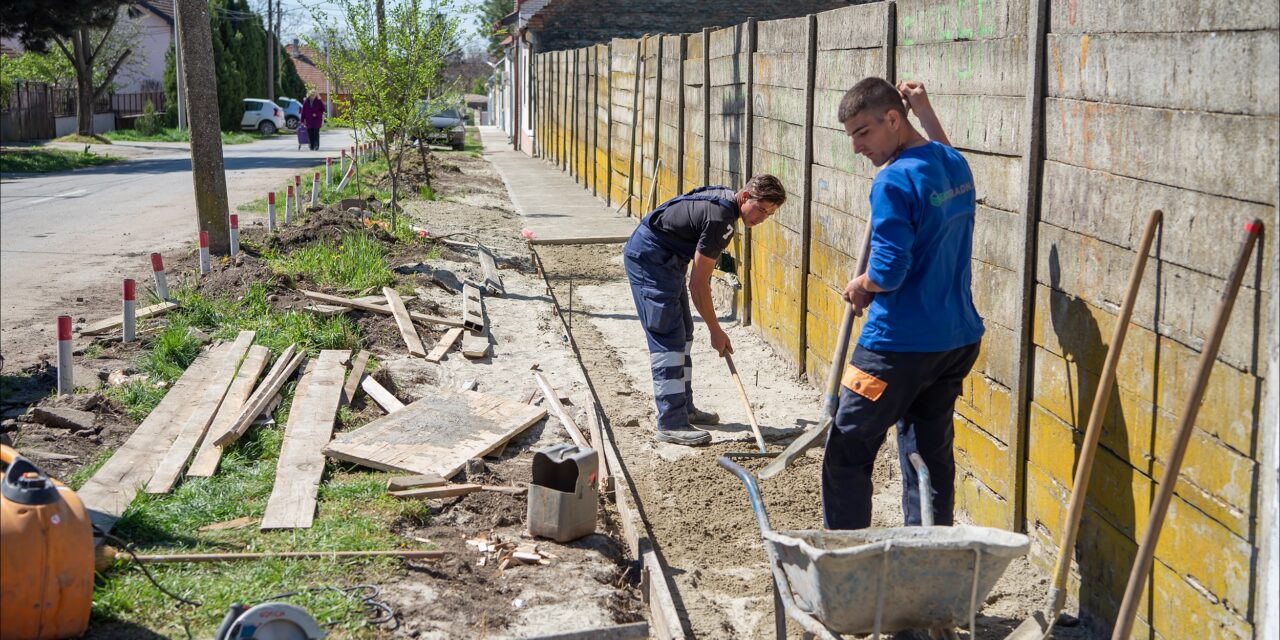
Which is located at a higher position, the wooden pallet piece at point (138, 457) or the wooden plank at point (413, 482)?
the wooden pallet piece at point (138, 457)

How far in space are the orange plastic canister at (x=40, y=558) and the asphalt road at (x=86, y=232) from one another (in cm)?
162

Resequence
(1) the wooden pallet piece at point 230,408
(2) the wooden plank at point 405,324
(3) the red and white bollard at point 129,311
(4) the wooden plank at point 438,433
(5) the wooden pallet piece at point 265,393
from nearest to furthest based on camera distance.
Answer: (1) the wooden pallet piece at point 230,408, (4) the wooden plank at point 438,433, (5) the wooden pallet piece at point 265,393, (3) the red and white bollard at point 129,311, (2) the wooden plank at point 405,324

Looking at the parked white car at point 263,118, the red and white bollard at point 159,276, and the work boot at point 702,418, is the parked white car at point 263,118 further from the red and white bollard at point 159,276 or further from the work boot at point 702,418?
the work boot at point 702,418

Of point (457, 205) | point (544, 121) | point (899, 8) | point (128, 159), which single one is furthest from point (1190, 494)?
point (128, 159)

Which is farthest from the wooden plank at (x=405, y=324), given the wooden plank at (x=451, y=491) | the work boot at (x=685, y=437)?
the wooden plank at (x=451, y=491)

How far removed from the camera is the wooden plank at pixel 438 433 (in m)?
6.09

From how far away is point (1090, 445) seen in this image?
3846 mm

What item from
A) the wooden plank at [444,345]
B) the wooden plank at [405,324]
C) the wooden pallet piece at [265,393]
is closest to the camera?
the wooden pallet piece at [265,393]

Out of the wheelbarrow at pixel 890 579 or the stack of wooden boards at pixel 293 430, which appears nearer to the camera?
the wheelbarrow at pixel 890 579

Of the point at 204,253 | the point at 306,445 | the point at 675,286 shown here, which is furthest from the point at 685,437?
the point at 204,253

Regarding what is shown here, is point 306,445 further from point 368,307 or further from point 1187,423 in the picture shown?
point 1187,423

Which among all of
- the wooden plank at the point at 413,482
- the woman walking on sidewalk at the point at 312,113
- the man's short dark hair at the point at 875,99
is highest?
the woman walking on sidewalk at the point at 312,113

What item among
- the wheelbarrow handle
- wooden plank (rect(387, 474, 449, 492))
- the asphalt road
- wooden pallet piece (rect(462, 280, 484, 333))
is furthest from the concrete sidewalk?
the wheelbarrow handle

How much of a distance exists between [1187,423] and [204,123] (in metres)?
11.1
